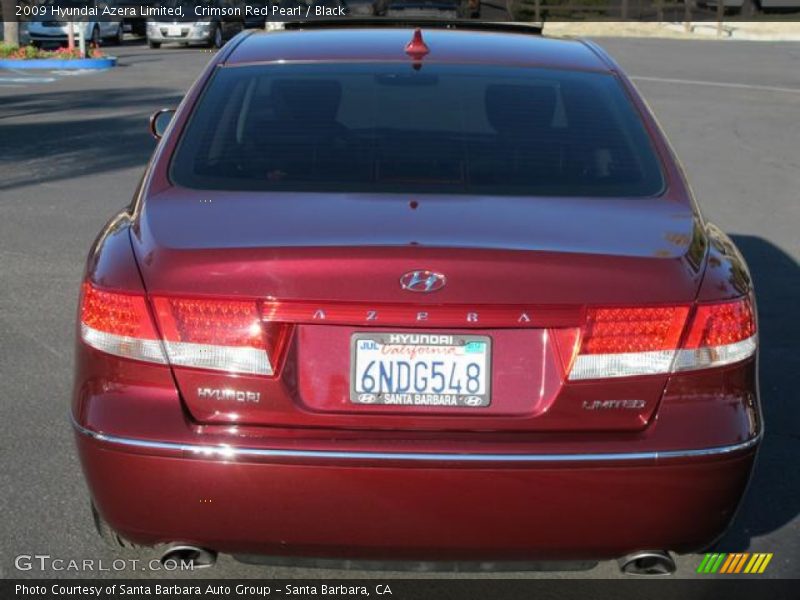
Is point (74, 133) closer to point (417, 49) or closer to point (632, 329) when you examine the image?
point (417, 49)

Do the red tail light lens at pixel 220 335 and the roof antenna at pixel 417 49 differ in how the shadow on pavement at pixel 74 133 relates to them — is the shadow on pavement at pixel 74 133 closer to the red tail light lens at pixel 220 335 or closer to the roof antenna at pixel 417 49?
the roof antenna at pixel 417 49

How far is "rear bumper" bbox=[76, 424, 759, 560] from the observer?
3.29 m

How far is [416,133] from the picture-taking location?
4250mm

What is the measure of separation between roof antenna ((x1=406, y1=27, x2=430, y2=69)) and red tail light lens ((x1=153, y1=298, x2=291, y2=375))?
59.9 inches

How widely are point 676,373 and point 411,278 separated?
0.74 meters

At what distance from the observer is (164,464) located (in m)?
3.34

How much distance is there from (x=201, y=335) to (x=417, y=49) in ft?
5.51

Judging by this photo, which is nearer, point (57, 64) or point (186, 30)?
point (57, 64)

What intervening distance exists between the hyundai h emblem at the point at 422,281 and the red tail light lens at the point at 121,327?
0.66m

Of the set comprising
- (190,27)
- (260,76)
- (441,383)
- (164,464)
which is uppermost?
(260,76)

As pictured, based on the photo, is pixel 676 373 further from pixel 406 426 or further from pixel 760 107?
pixel 760 107

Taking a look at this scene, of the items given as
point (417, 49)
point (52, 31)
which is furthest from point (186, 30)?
point (417, 49)

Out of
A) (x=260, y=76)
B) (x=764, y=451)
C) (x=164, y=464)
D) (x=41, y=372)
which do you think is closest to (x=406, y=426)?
(x=164, y=464)

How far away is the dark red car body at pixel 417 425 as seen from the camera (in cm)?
329
